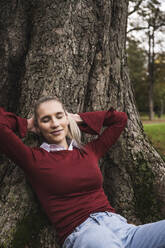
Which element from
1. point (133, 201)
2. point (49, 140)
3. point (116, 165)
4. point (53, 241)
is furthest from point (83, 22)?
point (53, 241)

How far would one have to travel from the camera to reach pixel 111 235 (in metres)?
2.26

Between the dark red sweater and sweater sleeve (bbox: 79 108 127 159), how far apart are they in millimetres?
389

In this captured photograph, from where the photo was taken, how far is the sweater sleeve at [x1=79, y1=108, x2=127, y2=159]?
3.05 meters

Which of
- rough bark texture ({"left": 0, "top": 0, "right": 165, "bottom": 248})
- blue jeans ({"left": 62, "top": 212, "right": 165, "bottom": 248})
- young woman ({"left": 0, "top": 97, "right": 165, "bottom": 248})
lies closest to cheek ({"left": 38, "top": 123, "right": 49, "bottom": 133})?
young woman ({"left": 0, "top": 97, "right": 165, "bottom": 248})

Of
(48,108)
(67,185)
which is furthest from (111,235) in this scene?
(48,108)

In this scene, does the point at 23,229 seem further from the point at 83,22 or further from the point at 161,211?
the point at 83,22

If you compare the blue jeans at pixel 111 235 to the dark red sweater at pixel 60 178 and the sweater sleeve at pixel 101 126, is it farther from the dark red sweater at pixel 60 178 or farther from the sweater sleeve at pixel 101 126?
the sweater sleeve at pixel 101 126

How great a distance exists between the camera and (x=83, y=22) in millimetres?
3287

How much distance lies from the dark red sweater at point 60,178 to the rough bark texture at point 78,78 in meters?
0.48

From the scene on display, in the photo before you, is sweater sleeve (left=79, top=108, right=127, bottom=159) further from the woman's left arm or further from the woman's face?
the woman's face

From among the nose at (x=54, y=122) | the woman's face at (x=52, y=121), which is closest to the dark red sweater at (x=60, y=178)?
the woman's face at (x=52, y=121)

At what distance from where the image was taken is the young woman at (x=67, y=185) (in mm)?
2281

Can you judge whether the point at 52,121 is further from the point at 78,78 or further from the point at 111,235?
the point at 111,235

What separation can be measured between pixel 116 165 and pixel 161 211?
0.93 meters
